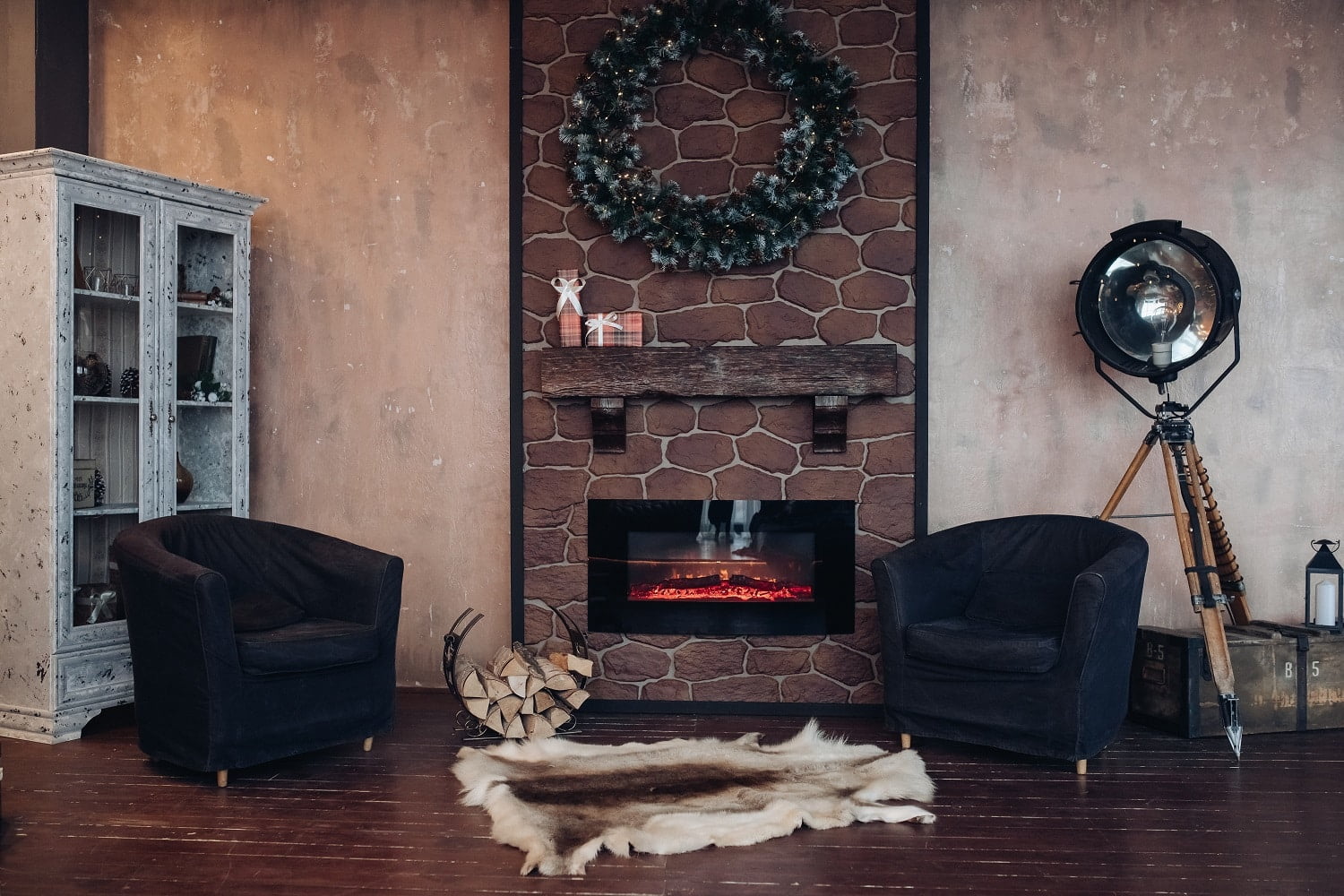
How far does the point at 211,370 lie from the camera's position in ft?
15.0

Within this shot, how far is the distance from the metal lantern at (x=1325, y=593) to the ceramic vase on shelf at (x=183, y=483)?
4.57 metres

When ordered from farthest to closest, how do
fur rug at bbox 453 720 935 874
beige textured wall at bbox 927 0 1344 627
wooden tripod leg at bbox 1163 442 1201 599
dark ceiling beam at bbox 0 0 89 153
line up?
dark ceiling beam at bbox 0 0 89 153 → beige textured wall at bbox 927 0 1344 627 → wooden tripod leg at bbox 1163 442 1201 599 → fur rug at bbox 453 720 935 874

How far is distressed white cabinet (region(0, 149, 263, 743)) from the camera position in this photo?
396cm

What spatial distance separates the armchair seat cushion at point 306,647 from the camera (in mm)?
3396

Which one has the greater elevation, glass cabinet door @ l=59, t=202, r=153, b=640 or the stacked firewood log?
glass cabinet door @ l=59, t=202, r=153, b=640

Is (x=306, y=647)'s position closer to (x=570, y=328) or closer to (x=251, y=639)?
(x=251, y=639)

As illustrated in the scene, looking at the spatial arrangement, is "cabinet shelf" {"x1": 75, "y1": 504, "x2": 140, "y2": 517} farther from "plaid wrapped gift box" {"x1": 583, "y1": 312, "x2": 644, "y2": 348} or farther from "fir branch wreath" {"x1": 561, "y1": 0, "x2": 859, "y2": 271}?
"fir branch wreath" {"x1": 561, "y1": 0, "x2": 859, "y2": 271}

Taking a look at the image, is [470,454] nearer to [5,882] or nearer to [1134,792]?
[5,882]

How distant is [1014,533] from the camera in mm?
4207

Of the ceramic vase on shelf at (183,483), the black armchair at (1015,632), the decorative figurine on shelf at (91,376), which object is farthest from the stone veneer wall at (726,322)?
the decorative figurine on shelf at (91,376)

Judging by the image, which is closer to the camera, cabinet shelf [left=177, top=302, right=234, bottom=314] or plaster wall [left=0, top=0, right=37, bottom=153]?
cabinet shelf [left=177, top=302, right=234, bottom=314]

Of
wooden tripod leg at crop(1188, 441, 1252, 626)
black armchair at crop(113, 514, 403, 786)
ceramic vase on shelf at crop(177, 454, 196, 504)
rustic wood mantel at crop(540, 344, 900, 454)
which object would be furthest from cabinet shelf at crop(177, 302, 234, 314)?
wooden tripod leg at crop(1188, 441, 1252, 626)

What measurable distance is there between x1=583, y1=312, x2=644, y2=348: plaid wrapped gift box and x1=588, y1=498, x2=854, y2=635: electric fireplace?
669 mm

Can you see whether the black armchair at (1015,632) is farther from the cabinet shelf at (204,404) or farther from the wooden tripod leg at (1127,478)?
the cabinet shelf at (204,404)
